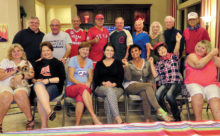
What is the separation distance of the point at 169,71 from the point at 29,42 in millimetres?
2393

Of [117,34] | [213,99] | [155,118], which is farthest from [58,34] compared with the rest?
[213,99]

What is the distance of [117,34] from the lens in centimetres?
400

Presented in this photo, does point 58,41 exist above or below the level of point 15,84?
above

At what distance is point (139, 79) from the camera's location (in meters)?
3.39

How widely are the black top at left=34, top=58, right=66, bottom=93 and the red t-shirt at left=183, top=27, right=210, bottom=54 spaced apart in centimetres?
223

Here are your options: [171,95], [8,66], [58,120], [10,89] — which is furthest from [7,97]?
[171,95]

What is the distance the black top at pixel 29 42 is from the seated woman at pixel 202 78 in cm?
252

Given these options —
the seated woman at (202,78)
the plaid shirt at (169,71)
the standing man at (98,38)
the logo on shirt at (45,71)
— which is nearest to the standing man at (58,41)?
the standing man at (98,38)

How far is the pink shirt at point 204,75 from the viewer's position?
3012mm

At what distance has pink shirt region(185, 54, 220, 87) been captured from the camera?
301cm

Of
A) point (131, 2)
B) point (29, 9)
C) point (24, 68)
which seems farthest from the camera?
point (131, 2)

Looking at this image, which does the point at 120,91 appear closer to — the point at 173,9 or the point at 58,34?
the point at 58,34

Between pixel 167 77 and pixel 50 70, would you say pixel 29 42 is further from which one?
pixel 167 77

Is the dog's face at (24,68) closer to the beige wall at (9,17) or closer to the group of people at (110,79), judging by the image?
the group of people at (110,79)
